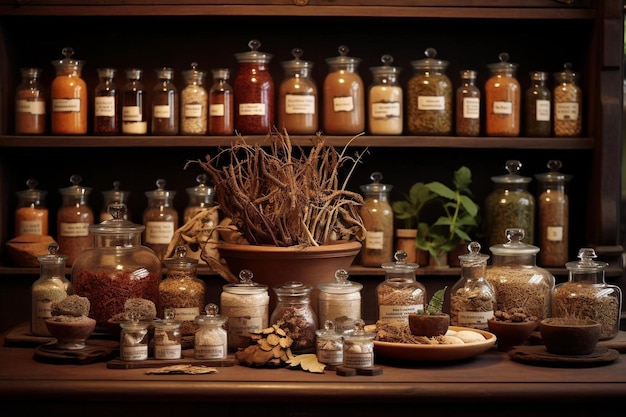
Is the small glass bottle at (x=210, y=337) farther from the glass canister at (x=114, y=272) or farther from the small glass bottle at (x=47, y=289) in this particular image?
the small glass bottle at (x=47, y=289)

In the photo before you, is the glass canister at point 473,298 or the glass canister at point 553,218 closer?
the glass canister at point 473,298

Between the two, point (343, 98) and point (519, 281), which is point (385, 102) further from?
point (519, 281)

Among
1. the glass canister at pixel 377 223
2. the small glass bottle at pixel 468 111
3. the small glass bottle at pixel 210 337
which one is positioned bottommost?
the small glass bottle at pixel 210 337

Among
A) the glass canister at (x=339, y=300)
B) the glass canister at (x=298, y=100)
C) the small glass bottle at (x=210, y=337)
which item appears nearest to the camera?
the small glass bottle at (x=210, y=337)

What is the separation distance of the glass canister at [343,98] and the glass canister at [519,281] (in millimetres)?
1007

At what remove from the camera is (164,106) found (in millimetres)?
2748

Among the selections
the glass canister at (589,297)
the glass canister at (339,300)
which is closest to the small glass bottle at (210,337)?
the glass canister at (339,300)

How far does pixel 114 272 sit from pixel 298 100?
113 centimetres

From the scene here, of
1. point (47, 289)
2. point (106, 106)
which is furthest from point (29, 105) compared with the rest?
point (47, 289)

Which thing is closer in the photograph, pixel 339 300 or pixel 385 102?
pixel 339 300

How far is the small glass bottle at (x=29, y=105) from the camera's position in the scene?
9.06ft

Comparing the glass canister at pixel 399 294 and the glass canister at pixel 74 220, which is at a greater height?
the glass canister at pixel 74 220

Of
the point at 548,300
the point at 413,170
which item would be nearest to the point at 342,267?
the point at 548,300

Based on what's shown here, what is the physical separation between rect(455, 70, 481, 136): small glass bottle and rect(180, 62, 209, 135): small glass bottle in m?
0.75
